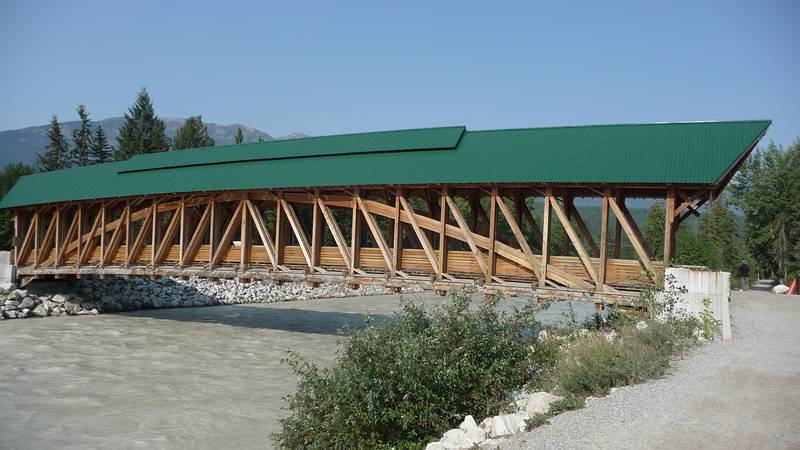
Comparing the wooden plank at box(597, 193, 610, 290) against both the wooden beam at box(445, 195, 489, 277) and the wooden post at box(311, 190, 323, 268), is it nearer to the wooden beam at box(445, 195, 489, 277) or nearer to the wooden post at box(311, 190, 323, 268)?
the wooden beam at box(445, 195, 489, 277)

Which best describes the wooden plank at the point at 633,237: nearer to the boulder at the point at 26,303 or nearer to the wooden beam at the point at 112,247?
the wooden beam at the point at 112,247

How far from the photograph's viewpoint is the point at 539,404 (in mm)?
9922

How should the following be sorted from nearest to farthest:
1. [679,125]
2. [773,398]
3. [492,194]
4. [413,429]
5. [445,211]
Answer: [773,398], [413,429], [679,125], [492,194], [445,211]

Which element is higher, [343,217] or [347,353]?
[343,217]

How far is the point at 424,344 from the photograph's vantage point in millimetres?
11352

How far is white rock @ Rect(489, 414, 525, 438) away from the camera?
9.11m

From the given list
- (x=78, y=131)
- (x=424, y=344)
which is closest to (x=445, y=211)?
(x=424, y=344)

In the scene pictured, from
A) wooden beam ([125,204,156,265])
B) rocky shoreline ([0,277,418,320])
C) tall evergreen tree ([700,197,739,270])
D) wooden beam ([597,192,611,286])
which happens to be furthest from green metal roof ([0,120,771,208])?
tall evergreen tree ([700,197,739,270])

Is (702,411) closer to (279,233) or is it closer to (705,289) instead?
(705,289)

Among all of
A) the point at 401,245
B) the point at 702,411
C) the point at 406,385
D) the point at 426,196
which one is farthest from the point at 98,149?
the point at 702,411

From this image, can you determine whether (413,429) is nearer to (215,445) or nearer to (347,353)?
(347,353)

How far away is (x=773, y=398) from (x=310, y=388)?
7.55 metres

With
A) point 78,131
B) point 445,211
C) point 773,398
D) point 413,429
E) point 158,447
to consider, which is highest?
point 78,131

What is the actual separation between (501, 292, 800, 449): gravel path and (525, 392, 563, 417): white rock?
537 mm
